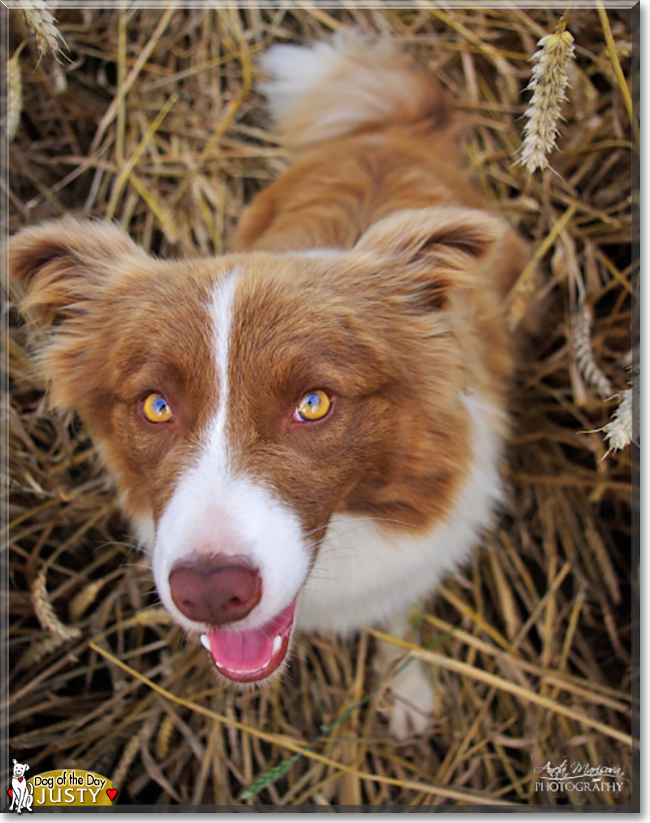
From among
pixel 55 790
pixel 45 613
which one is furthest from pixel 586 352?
pixel 55 790

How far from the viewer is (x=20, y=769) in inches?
84.7

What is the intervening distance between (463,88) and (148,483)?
296 cm

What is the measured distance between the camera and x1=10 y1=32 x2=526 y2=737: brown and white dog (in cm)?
169

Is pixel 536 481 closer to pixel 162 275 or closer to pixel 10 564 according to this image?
pixel 162 275

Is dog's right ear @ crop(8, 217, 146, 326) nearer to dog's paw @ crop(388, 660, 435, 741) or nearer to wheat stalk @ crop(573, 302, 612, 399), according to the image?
wheat stalk @ crop(573, 302, 612, 399)

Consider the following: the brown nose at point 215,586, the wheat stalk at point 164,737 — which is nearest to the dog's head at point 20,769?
the wheat stalk at point 164,737

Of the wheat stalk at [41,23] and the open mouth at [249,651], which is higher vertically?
the wheat stalk at [41,23]

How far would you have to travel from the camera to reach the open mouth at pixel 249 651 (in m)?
1.85

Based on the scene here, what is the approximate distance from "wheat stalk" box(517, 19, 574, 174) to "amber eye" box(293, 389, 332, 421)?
83 centimetres

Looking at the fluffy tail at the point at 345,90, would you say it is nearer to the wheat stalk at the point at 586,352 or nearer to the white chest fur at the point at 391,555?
the wheat stalk at the point at 586,352

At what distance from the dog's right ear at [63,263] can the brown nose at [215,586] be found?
112cm

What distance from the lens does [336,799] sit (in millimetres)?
2732

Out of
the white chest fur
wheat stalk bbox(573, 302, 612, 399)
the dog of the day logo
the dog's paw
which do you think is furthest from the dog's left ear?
the dog of the day logo

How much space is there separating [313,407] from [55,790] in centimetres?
149
